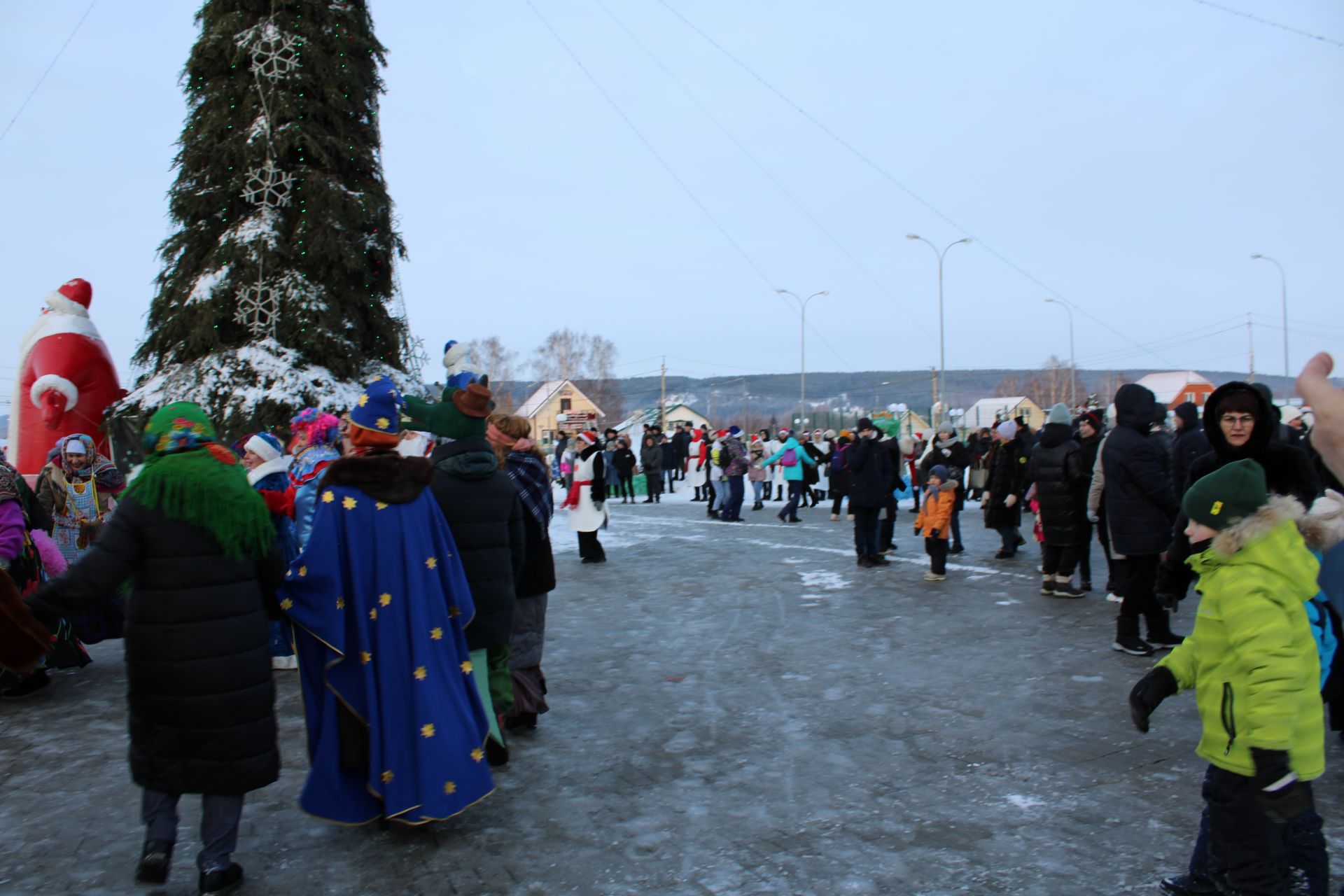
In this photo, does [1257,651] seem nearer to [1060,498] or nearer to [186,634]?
[186,634]

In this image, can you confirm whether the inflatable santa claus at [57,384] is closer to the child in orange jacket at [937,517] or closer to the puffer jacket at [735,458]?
the child in orange jacket at [937,517]

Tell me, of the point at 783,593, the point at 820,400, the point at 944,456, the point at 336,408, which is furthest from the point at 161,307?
the point at 820,400

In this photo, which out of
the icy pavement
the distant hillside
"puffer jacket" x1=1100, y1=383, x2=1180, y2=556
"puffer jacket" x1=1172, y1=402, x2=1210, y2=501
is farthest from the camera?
the distant hillside

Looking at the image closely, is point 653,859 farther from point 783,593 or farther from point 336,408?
point 336,408

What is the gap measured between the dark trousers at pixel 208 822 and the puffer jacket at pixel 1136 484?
5946 millimetres

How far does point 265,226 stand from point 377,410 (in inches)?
358

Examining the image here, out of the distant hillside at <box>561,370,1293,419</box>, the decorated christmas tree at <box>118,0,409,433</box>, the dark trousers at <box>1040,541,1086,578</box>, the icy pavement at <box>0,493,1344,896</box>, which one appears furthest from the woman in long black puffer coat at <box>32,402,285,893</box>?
the distant hillside at <box>561,370,1293,419</box>

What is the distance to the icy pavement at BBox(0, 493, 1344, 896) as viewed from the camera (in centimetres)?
368

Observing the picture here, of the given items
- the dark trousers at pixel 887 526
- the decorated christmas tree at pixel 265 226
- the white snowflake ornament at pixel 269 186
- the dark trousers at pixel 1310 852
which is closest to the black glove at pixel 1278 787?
the dark trousers at pixel 1310 852

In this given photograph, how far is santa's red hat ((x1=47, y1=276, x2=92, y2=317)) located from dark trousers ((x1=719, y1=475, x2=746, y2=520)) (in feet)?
35.9

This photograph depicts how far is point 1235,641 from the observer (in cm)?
307

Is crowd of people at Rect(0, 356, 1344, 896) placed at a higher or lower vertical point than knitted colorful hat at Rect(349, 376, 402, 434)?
lower

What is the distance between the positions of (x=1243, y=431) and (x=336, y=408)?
951 cm

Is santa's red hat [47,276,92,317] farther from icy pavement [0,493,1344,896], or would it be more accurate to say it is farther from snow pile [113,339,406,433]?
icy pavement [0,493,1344,896]
